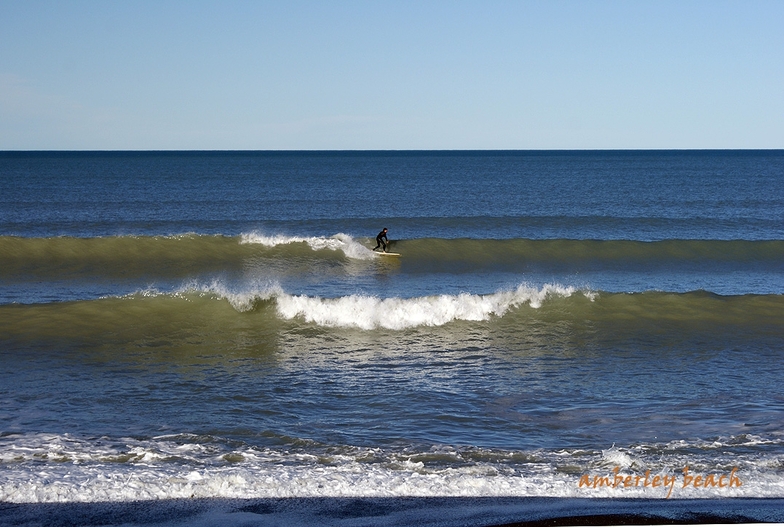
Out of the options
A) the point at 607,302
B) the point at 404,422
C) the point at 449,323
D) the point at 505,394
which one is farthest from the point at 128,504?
the point at 607,302

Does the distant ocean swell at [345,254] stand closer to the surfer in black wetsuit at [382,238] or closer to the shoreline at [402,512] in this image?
the surfer in black wetsuit at [382,238]

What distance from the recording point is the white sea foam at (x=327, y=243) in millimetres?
30156

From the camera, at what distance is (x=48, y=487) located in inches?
312

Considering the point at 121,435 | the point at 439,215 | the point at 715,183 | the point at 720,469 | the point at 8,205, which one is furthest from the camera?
the point at 715,183

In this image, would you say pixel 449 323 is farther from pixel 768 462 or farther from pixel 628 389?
pixel 768 462

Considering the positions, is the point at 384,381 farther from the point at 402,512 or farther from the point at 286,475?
the point at 402,512

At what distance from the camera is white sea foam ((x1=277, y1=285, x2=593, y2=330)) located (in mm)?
16922

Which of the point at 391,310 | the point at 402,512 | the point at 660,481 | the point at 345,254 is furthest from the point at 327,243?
the point at 402,512

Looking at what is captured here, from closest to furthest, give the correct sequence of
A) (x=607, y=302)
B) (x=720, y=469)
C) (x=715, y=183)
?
(x=720, y=469), (x=607, y=302), (x=715, y=183)

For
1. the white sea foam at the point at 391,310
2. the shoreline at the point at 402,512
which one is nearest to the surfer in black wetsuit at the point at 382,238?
the white sea foam at the point at 391,310

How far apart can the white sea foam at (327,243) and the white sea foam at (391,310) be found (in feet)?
39.6

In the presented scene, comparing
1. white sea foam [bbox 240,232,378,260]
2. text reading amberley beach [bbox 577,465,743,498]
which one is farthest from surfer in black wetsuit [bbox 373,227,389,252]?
text reading amberley beach [bbox 577,465,743,498]

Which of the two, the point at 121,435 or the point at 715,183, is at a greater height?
the point at 715,183

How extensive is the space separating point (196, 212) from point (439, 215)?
1527cm
